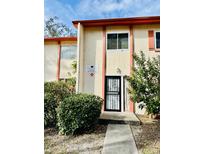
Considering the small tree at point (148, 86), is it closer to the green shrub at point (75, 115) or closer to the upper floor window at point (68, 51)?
the green shrub at point (75, 115)

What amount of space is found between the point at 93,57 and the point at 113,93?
1827 mm

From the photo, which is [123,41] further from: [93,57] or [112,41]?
[93,57]

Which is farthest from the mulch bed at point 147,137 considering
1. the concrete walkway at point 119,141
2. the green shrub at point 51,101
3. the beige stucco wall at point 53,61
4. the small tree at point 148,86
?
the beige stucco wall at point 53,61

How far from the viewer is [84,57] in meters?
8.07

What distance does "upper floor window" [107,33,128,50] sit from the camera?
7984 millimetres

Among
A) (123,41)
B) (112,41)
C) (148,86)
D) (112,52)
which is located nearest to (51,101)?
(148,86)

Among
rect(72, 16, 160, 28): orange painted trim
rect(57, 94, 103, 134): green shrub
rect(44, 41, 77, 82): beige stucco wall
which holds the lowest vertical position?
rect(57, 94, 103, 134): green shrub

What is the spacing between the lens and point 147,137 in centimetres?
412

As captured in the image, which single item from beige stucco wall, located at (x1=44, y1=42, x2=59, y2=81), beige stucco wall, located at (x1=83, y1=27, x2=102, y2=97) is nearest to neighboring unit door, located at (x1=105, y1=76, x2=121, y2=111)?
beige stucco wall, located at (x1=83, y1=27, x2=102, y2=97)

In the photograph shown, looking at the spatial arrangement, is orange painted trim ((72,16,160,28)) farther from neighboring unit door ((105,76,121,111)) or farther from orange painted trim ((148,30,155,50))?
neighboring unit door ((105,76,121,111))

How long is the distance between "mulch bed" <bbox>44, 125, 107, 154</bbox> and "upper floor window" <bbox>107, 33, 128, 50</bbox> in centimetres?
420
